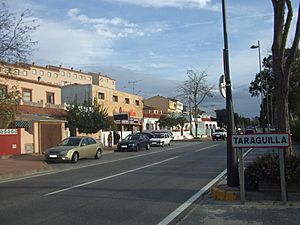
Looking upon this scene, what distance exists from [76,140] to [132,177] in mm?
10762

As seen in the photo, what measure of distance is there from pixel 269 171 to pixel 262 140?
0.75 metres

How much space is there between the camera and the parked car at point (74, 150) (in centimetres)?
2352

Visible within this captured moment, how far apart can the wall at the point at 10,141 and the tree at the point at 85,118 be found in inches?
259

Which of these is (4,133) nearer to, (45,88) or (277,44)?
(45,88)

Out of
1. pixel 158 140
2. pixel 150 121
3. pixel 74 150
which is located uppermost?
pixel 150 121

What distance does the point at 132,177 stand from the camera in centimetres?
1541

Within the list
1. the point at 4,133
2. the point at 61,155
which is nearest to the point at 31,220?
the point at 61,155

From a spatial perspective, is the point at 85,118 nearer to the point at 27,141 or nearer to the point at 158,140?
the point at 27,141

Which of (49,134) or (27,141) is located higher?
(49,134)

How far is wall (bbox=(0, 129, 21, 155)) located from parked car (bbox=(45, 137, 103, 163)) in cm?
473

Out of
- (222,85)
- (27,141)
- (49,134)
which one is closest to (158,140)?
(49,134)

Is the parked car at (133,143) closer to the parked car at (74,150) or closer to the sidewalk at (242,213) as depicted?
the parked car at (74,150)

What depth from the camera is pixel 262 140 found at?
9344 mm

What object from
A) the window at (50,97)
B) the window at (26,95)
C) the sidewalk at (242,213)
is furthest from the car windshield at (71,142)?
the sidewalk at (242,213)
